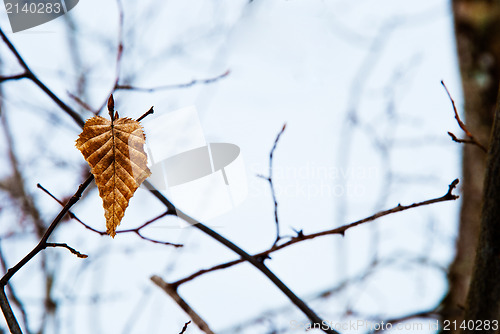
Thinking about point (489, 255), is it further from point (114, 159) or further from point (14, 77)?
point (14, 77)

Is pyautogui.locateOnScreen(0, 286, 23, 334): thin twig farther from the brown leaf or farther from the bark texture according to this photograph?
the bark texture

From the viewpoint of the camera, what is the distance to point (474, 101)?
2.40 meters

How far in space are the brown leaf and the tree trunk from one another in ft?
7.61

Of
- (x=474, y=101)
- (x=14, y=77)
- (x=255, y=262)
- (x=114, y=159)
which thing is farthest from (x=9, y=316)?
(x=474, y=101)

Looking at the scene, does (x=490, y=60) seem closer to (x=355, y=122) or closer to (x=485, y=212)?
(x=355, y=122)

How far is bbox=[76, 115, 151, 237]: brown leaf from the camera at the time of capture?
0.57m

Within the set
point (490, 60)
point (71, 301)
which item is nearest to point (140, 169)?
point (71, 301)

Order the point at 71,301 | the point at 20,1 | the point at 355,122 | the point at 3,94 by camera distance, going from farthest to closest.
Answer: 1. the point at 355,122
2. the point at 71,301
3. the point at 3,94
4. the point at 20,1

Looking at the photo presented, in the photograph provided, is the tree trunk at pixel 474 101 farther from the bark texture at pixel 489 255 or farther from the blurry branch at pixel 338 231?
→ the blurry branch at pixel 338 231

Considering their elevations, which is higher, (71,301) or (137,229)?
(71,301)

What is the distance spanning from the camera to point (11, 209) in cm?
257

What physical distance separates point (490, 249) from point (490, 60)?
2153mm

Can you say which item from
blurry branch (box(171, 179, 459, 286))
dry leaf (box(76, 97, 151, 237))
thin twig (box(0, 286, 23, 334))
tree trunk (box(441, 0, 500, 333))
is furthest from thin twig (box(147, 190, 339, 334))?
tree trunk (box(441, 0, 500, 333))

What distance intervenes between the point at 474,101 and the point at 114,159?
247 centimetres
